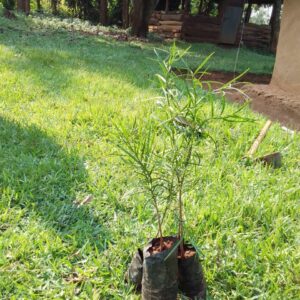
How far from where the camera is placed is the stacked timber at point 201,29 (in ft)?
55.1

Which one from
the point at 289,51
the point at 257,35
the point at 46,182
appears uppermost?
the point at 289,51

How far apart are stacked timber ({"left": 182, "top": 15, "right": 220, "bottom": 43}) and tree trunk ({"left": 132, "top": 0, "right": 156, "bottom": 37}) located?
3716mm

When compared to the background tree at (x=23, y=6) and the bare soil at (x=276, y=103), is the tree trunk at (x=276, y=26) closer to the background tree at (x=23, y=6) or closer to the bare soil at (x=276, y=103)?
the background tree at (x=23, y=6)

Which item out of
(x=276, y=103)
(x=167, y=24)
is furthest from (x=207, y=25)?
(x=276, y=103)

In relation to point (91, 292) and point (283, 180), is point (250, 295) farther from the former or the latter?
point (283, 180)

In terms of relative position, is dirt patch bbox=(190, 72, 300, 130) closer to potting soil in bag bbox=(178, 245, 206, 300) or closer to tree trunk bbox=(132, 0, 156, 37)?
potting soil in bag bbox=(178, 245, 206, 300)

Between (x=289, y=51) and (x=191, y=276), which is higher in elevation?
(x=289, y=51)

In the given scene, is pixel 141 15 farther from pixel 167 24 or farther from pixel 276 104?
pixel 276 104

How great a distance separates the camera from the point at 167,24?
17.2 m

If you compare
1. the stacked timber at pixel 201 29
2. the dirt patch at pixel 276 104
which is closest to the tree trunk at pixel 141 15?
the stacked timber at pixel 201 29

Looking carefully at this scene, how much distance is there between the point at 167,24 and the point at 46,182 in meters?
16.1

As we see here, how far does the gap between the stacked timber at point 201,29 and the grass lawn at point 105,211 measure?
1404cm

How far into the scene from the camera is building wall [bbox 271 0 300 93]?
16.3 ft

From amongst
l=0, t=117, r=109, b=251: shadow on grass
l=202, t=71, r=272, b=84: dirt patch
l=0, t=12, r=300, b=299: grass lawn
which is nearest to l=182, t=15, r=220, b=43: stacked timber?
l=202, t=71, r=272, b=84: dirt patch
